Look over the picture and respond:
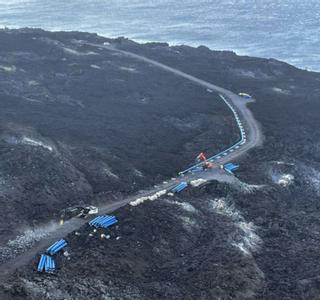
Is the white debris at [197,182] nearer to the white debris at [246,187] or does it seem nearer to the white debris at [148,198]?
the white debris at [148,198]

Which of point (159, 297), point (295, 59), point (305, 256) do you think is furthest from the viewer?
point (295, 59)

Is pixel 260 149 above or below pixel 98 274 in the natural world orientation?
below

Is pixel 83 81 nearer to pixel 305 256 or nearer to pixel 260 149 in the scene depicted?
pixel 260 149

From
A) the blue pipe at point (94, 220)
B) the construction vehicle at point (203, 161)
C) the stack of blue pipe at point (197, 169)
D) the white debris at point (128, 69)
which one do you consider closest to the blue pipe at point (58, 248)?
the blue pipe at point (94, 220)

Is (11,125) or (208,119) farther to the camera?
(208,119)

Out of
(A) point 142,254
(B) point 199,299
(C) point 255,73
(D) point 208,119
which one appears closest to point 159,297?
(B) point 199,299
